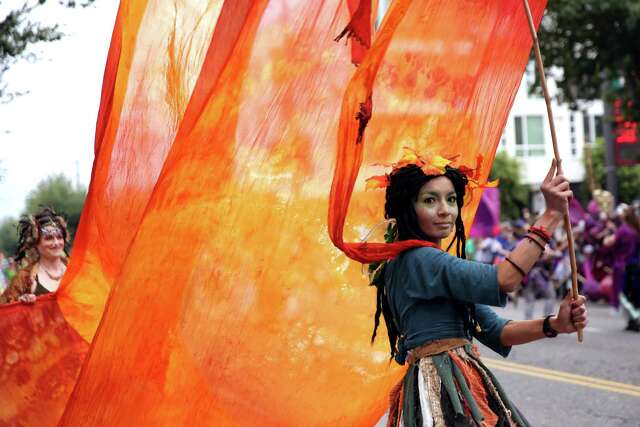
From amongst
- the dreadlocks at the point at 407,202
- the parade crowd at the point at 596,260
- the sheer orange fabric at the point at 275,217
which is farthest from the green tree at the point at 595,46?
the dreadlocks at the point at 407,202

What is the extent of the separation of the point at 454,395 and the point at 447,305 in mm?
319

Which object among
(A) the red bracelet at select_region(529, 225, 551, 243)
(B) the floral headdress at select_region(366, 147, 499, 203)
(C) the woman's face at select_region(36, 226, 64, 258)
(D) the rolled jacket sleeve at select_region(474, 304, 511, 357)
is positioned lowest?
(D) the rolled jacket sleeve at select_region(474, 304, 511, 357)

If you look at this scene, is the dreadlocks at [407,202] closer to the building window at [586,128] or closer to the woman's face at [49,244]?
the woman's face at [49,244]

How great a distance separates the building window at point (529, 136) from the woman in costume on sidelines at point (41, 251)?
48.4m

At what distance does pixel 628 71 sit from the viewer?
18703 millimetres

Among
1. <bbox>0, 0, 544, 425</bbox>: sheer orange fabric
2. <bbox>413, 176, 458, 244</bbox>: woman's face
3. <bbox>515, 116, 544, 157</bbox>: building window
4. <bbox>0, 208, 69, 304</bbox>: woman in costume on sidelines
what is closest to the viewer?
<bbox>413, 176, 458, 244</bbox>: woman's face

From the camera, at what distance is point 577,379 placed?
9.32 m

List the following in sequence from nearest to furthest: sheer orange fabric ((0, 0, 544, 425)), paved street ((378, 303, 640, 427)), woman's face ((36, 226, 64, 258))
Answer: sheer orange fabric ((0, 0, 544, 425))
woman's face ((36, 226, 64, 258))
paved street ((378, 303, 640, 427))

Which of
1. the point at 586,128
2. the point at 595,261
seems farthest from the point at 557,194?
the point at 586,128

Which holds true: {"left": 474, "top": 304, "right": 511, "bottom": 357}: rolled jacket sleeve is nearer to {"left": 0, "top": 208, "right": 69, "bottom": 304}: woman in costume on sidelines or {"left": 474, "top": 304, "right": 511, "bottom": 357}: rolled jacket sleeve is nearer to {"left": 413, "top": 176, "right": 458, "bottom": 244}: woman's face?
{"left": 413, "top": 176, "right": 458, "bottom": 244}: woman's face

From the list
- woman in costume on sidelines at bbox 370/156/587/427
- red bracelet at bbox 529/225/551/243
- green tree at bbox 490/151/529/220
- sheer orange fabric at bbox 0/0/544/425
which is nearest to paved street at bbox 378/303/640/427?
sheer orange fabric at bbox 0/0/544/425

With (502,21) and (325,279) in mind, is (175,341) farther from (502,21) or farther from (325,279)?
(502,21)

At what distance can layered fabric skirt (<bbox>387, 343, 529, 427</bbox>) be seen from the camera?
3.21m

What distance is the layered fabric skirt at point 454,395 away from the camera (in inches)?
126
